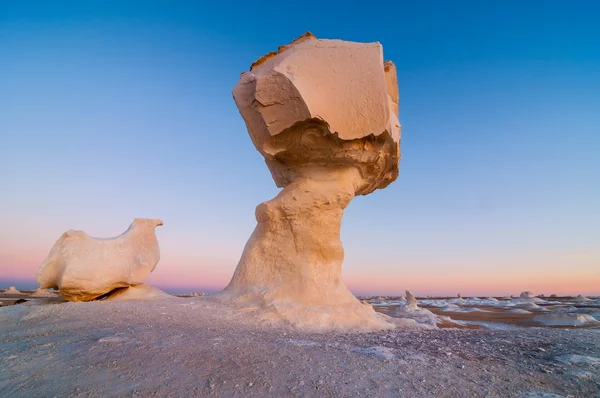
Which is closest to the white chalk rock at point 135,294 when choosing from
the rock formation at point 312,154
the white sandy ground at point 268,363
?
the rock formation at point 312,154

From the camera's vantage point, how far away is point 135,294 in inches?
314

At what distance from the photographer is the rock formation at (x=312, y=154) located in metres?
6.97

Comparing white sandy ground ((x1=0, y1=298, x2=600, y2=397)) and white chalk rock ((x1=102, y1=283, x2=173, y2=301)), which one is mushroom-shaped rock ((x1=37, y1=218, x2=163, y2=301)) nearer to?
white chalk rock ((x1=102, y1=283, x2=173, y2=301))

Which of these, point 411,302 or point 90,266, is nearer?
point 90,266

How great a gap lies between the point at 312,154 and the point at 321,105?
3.87 feet

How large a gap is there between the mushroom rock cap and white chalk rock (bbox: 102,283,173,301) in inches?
169

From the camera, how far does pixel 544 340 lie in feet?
16.5

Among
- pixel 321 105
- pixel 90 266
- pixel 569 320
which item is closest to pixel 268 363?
pixel 321 105

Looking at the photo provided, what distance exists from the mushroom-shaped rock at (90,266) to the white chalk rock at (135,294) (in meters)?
0.18

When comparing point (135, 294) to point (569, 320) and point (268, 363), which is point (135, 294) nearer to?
point (268, 363)

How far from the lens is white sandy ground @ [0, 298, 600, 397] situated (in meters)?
2.77

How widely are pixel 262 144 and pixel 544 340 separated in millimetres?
6182

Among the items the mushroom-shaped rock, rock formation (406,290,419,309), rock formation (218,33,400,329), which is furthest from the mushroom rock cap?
rock formation (406,290,419,309)

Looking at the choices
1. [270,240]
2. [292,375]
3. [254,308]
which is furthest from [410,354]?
[270,240]
